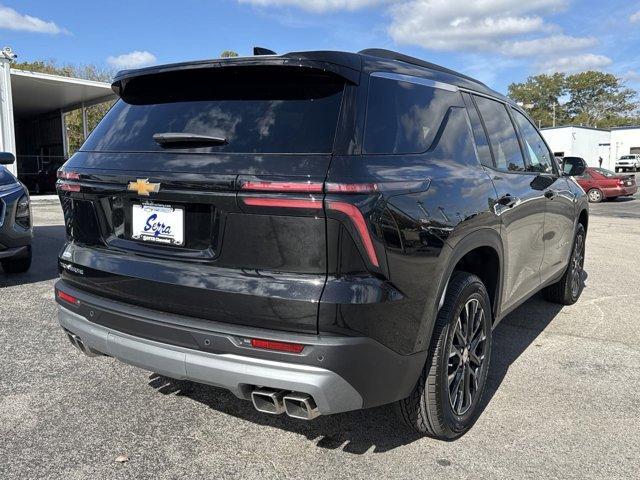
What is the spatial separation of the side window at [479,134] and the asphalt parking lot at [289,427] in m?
1.43

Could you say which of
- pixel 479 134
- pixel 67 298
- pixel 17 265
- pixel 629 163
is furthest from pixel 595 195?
pixel 629 163

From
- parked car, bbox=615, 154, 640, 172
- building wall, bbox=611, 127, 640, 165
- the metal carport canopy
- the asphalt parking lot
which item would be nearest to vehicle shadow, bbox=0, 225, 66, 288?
the asphalt parking lot

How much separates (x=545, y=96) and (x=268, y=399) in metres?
97.1

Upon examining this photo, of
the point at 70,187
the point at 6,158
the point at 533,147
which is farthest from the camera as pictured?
the point at 6,158

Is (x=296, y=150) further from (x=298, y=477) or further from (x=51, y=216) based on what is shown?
(x=51, y=216)

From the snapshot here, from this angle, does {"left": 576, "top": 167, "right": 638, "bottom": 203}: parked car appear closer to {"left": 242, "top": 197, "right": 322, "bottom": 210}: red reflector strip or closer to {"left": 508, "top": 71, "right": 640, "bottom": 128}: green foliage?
{"left": 242, "top": 197, "right": 322, "bottom": 210}: red reflector strip

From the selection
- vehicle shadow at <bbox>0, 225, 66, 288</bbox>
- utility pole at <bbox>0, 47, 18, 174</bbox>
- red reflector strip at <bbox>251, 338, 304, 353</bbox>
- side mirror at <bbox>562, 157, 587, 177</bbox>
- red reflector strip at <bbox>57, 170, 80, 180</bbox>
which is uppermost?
utility pole at <bbox>0, 47, 18, 174</bbox>

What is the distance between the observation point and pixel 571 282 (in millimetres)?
5371

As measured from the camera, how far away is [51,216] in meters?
13.3

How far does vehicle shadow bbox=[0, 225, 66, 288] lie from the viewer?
6137 millimetres

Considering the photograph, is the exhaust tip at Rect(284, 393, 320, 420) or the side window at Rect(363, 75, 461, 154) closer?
the exhaust tip at Rect(284, 393, 320, 420)

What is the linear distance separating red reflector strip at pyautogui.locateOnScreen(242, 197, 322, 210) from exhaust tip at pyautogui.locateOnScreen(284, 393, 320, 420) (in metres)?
0.75

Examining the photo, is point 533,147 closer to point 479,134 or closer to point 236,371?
point 479,134

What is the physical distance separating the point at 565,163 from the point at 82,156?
158 inches
